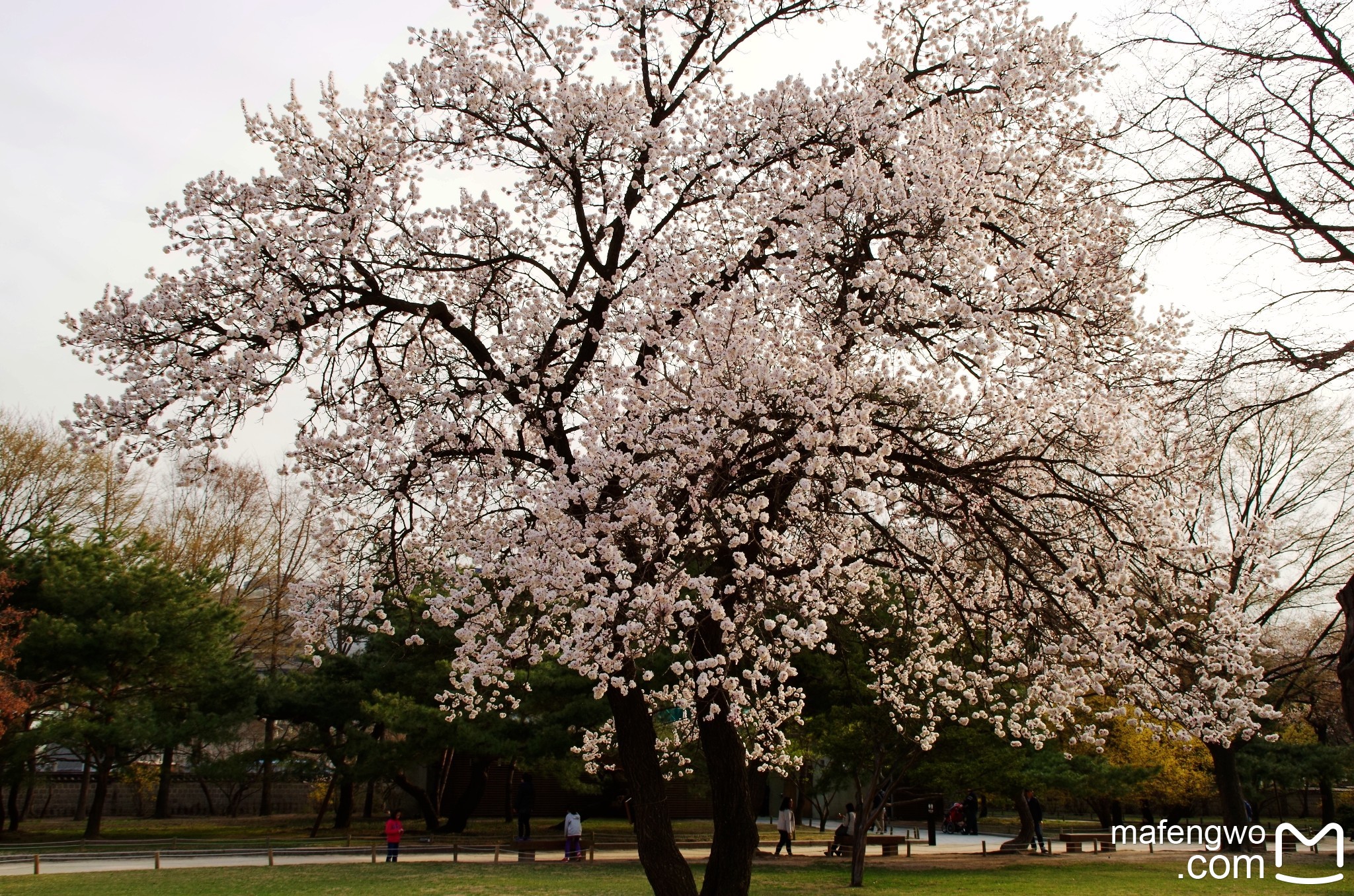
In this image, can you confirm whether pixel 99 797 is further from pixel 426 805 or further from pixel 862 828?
pixel 862 828

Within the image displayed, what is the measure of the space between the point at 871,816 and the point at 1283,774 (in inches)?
594

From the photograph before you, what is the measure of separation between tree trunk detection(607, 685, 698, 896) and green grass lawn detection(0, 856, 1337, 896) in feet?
16.0

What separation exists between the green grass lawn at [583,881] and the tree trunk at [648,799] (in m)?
4.87

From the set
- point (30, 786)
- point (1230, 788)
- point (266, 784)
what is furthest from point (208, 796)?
point (1230, 788)

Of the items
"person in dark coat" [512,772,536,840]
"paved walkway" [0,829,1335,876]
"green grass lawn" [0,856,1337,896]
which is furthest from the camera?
"person in dark coat" [512,772,536,840]

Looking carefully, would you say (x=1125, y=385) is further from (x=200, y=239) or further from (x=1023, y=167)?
(x=200, y=239)

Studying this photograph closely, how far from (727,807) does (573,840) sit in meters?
11.0

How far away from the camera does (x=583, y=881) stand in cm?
1543

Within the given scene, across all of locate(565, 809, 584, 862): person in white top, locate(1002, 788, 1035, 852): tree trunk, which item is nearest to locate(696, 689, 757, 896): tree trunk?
locate(565, 809, 584, 862): person in white top

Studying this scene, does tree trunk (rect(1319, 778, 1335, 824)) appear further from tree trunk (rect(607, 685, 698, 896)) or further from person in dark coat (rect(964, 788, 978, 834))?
tree trunk (rect(607, 685, 698, 896))

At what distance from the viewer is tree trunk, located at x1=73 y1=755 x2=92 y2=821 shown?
2651 centimetres

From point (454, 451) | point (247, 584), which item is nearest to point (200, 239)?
point (454, 451)

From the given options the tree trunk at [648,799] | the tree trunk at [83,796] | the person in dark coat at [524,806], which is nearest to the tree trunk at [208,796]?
the tree trunk at [83,796]

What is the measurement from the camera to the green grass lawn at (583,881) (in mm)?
13906
